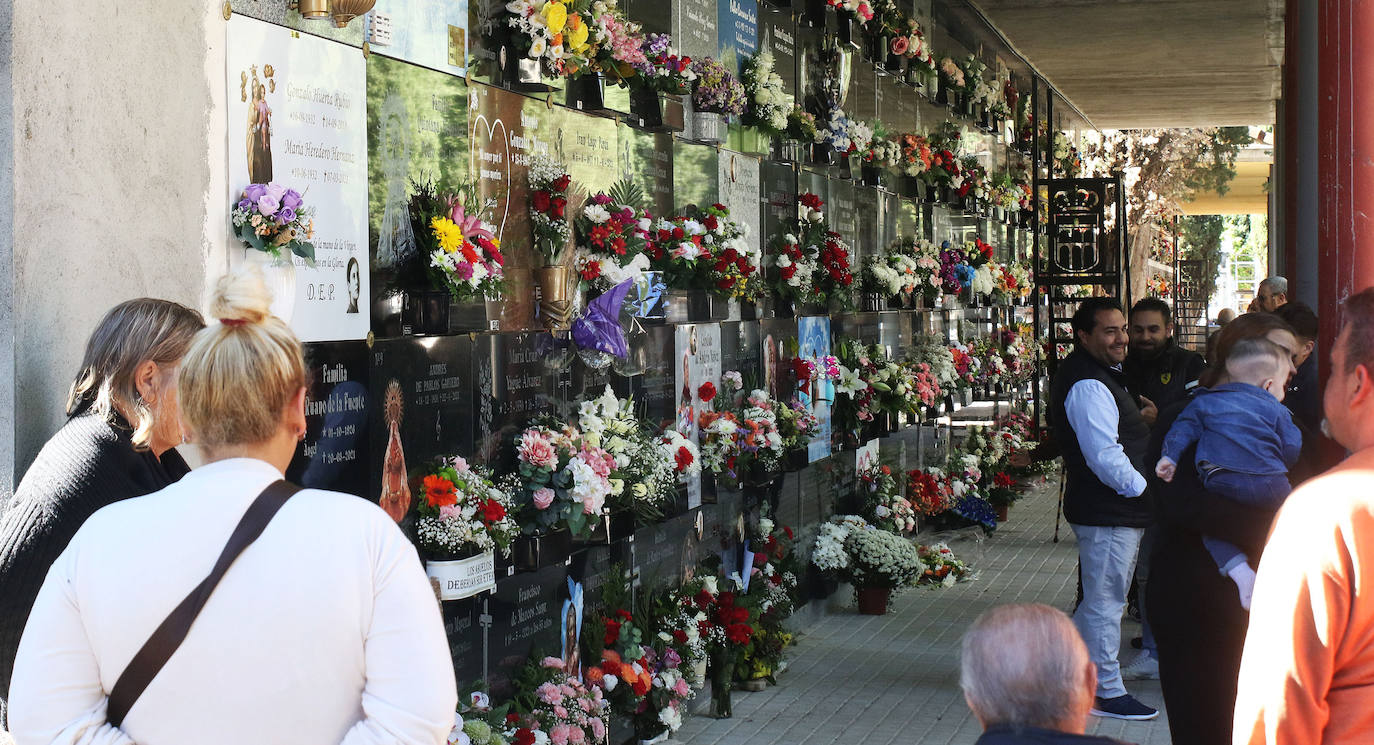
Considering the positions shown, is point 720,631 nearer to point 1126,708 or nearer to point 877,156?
point 1126,708

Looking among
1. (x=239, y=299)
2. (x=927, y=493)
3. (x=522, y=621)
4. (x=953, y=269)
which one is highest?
(x=953, y=269)

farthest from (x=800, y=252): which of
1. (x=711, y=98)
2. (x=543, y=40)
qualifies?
(x=543, y=40)

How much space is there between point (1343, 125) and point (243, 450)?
4.21 metres

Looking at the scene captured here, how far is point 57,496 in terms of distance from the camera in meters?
2.67

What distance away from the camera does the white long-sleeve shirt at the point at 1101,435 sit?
228 inches

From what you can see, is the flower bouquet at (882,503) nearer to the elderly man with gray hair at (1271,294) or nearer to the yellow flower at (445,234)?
the elderly man with gray hair at (1271,294)

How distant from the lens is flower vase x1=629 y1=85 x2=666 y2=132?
577 centimetres

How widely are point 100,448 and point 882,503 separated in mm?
6934

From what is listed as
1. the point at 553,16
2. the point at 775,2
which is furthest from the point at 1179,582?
the point at 775,2

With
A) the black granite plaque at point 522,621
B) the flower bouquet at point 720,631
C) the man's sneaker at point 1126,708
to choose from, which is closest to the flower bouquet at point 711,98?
the flower bouquet at point 720,631

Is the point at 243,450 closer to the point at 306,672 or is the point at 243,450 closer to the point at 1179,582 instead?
the point at 306,672

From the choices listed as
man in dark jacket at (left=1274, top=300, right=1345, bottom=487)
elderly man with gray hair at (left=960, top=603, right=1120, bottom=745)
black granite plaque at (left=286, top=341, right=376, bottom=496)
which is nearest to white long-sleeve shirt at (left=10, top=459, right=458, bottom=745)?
elderly man with gray hair at (left=960, top=603, right=1120, bottom=745)

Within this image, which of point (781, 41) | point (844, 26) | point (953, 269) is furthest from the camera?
Result: point (953, 269)

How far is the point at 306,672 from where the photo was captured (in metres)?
2.00
